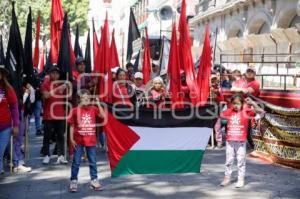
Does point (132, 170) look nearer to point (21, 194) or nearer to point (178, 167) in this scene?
point (178, 167)

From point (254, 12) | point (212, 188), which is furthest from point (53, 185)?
point (254, 12)

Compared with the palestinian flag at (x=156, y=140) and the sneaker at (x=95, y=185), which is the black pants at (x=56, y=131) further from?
the sneaker at (x=95, y=185)

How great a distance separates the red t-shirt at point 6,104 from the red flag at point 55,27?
337 centimetres

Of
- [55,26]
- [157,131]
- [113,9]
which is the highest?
[113,9]

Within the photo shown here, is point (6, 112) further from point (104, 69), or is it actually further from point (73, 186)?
point (104, 69)

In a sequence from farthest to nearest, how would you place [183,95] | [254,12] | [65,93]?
[254,12] < [183,95] < [65,93]

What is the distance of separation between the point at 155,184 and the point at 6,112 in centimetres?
240

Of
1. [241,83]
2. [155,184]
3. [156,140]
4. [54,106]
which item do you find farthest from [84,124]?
[241,83]

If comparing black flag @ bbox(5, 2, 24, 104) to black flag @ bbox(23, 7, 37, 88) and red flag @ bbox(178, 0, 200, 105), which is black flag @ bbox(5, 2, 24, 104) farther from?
red flag @ bbox(178, 0, 200, 105)

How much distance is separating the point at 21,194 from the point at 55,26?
4604mm

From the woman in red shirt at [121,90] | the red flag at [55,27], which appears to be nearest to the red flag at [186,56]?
the woman in red shirt at [121,90]

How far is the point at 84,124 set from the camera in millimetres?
7496

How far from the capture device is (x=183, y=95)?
10.6 metres

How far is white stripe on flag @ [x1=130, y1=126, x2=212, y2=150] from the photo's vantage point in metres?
8.15
